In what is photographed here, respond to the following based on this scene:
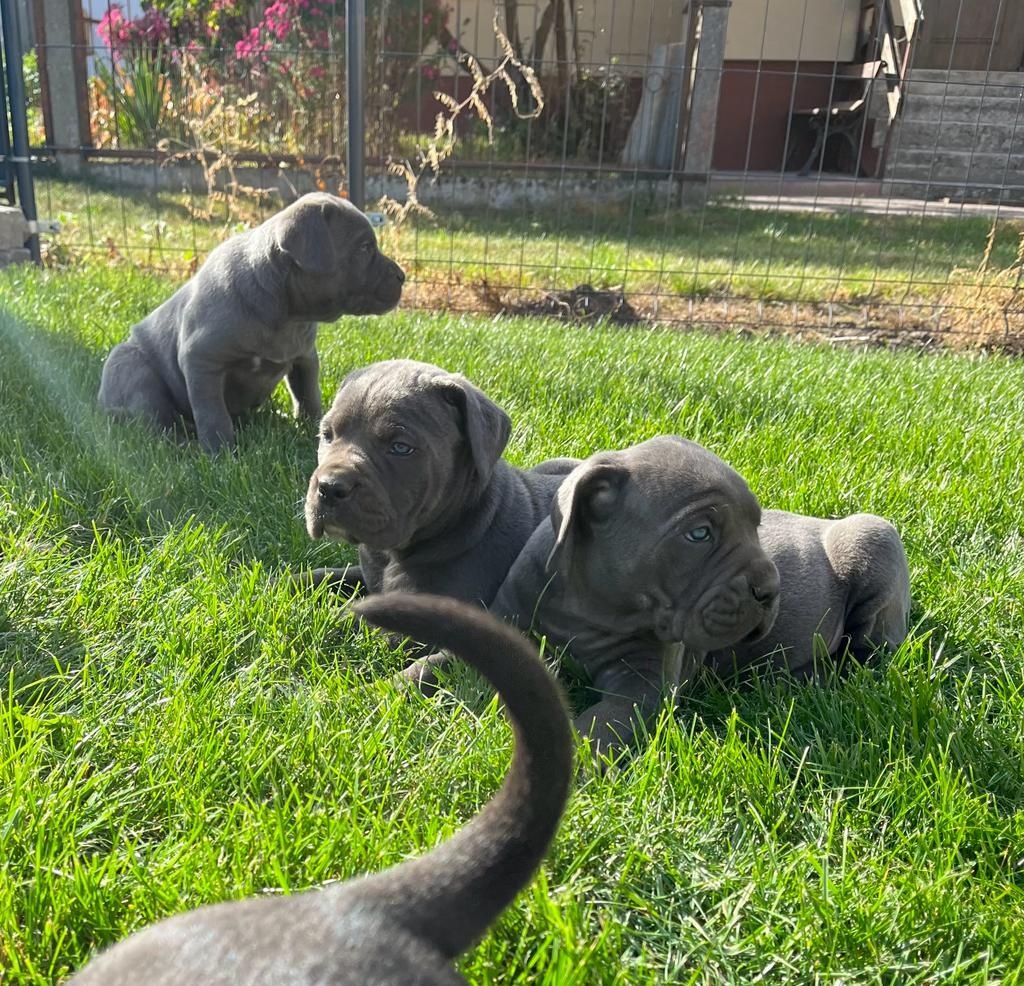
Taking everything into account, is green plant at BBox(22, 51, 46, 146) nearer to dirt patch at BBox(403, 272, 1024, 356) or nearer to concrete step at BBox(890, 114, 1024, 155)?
dirt patch at BBox(403, 272, 1024, 356)

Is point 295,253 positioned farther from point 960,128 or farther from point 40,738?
point 960,128

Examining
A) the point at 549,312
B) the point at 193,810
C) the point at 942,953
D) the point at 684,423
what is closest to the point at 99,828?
the point at 193,810

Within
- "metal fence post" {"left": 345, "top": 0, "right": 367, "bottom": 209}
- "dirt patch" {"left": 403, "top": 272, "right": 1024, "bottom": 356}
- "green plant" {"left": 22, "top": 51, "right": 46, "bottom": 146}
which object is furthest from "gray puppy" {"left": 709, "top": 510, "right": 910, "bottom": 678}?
"green plant" {"left": 22, "top": 51, "right": 46, "bottom": 146}

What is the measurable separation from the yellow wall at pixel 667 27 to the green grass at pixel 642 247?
3398 millimetres

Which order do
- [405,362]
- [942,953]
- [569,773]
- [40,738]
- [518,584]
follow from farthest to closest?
[405,362] < [518,584] < [40,738] < [942,953] < [569,773]

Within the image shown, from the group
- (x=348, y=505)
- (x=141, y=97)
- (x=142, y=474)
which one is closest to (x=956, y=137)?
(x=141, y=97)

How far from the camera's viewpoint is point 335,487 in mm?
2852

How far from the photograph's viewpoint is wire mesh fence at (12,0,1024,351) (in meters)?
8.77

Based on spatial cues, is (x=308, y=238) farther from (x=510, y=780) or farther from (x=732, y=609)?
(x=510, y=780)

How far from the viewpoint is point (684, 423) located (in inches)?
196

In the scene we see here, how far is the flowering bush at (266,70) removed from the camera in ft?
35.5

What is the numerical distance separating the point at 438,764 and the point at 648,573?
765mm

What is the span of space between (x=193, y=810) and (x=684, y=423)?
135 inches

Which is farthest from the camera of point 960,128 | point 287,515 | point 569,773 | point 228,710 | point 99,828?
point 960,128
